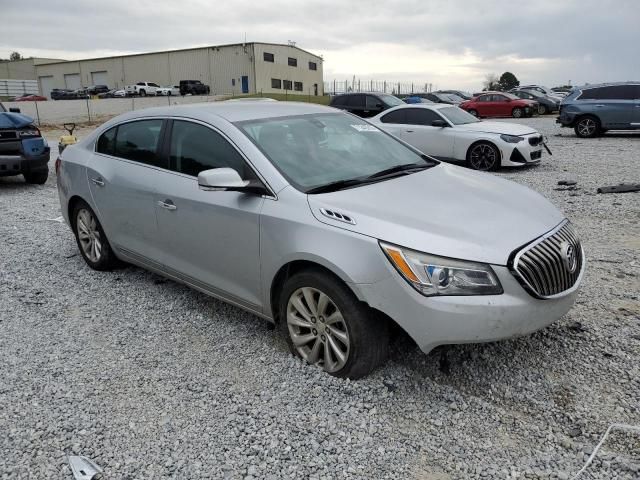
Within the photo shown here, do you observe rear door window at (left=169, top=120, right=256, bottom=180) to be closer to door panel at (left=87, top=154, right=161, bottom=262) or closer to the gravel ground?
door panel at (left=87, top=154, right=161, bottom=262)

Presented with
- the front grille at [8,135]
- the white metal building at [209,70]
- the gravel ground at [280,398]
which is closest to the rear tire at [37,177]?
the front grille at [8,135]

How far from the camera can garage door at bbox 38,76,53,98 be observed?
238 ft

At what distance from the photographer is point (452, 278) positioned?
270cm

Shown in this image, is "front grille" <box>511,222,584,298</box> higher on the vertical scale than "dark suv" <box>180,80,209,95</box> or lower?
lower

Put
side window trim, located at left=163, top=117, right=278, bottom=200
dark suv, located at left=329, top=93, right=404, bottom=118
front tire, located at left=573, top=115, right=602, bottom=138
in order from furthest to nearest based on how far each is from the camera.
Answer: dark suv, located at left=329, top=93, right=404, bottom=118 → front tire, located at left=573, top=115, right=602, bottom=138 → side window trim, located at left=163, top=117, right=278, bottom=200

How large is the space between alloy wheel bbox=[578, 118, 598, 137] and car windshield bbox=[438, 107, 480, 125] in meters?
6.89

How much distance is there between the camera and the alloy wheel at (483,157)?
10797mm

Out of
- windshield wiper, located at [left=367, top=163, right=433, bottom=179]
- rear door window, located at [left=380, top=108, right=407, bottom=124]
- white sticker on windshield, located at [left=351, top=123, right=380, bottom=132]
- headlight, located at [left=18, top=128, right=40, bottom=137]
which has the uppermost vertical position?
white sticker on windshield, located at [left=351, top=123, right=380, bottom=132]

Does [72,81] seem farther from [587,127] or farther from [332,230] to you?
[332,230]

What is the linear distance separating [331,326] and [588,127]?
16.6 meters

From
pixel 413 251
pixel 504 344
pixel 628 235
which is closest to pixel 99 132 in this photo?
pixel 413 251

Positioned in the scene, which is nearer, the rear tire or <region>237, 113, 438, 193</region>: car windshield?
<region>237, 113, 438, 193</region>: car windshield

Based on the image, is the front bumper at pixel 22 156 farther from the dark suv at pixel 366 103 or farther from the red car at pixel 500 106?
the red car at pixel 500 106

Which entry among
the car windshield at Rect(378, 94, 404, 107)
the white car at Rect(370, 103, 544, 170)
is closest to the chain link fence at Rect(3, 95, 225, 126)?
the car windshield at Rect(378, 94, 404, 107)
